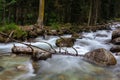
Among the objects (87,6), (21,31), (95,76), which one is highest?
(87,6)

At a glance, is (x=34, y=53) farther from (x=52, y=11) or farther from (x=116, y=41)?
(x=52, y=11)

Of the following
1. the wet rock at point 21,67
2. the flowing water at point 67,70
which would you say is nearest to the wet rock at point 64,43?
the flowing water at point 67,70

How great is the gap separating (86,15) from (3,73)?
2395 centimetres

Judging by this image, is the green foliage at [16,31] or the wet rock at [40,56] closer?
the wet rock at [40,56]

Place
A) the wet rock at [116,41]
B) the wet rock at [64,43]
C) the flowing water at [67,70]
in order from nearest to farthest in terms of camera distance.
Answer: the flowing water at [67,70], the wet rock at [64,43], the wet rock at [116,41]

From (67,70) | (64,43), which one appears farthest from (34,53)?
(64,43)

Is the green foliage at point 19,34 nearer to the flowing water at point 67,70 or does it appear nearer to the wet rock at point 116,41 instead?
the flowing water at point 67,70

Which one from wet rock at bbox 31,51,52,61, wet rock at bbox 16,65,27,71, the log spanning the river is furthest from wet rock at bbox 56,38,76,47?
wet rock at bbox 16,65,27,71

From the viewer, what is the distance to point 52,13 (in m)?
26.7

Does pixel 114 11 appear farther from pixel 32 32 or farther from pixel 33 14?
pixel 32 32

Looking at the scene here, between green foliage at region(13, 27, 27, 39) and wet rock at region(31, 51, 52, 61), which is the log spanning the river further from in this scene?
green foliage at region(13, 27, 27, 39)

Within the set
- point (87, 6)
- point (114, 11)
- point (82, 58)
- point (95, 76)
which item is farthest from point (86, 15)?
point (95, 76)

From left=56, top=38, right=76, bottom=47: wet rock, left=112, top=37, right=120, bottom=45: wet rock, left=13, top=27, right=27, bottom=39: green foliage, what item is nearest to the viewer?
left=56, top=38, right=76, bottom=47: wet rock

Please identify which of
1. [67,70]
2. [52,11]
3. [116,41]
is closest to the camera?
[67,70]
